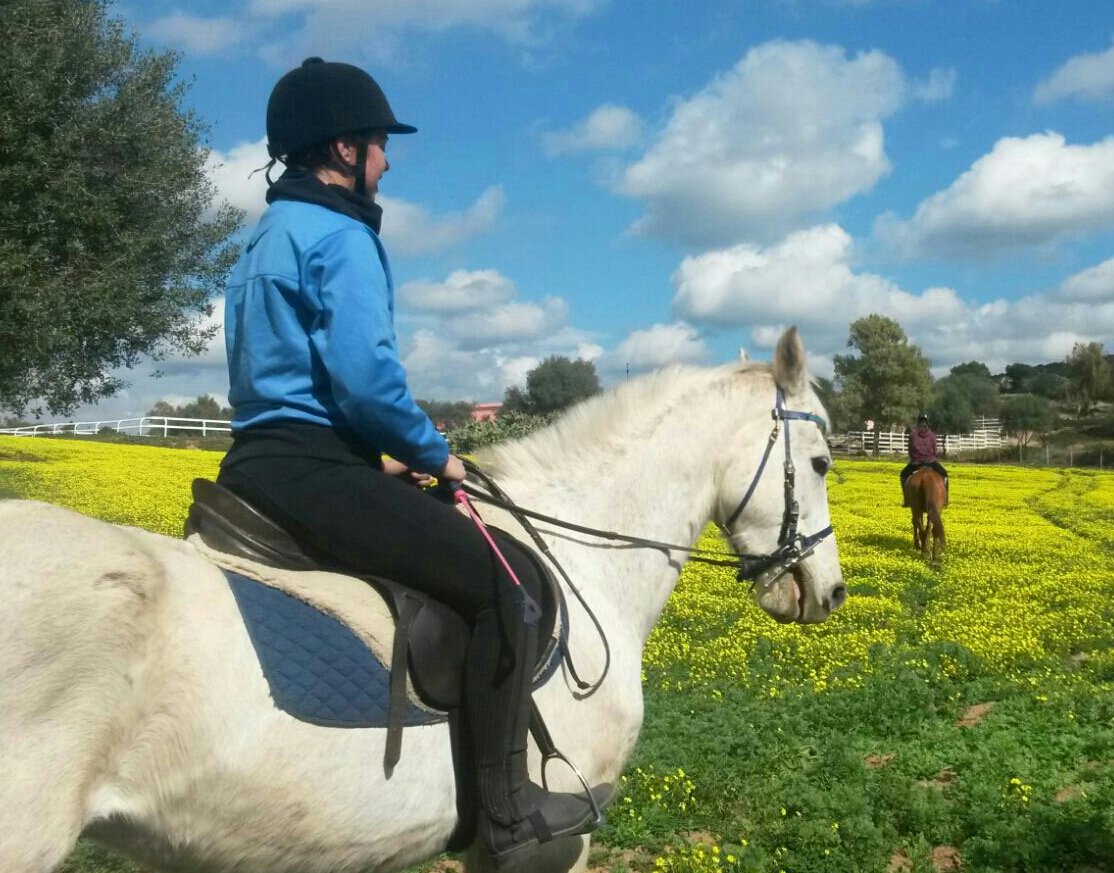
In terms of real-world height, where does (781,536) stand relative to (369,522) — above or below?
below

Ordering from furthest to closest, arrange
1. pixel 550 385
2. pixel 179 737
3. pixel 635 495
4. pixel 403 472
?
pixel 550 385 → pixel 635 495 → pixel 403 472 → pixel 179 737

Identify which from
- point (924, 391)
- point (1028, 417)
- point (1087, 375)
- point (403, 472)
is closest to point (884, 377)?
point (924, 391)

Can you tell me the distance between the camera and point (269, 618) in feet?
9.59

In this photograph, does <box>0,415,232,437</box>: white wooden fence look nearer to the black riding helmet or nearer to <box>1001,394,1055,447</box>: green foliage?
the black riding helmet

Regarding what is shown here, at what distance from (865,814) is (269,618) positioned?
4860mm

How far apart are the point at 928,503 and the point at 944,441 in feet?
190

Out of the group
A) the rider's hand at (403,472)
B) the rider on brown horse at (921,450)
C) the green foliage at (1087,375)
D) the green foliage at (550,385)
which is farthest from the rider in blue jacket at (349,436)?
the green foliage at (1087,375)

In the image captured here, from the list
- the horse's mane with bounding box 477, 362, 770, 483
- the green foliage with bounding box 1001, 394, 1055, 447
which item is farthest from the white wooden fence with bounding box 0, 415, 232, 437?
the green foliage with bounding box 1001, 394, 1055, 447

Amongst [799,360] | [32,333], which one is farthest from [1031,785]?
[32,333]

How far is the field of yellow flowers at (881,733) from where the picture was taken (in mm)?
5871

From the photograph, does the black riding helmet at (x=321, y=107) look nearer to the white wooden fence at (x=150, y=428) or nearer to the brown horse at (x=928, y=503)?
the brown horse at (x=928, y=503)

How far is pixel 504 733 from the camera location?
3.19 m

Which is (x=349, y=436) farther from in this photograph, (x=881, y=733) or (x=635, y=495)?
(x=881, y=733)

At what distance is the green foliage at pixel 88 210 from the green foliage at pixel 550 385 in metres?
13.4
